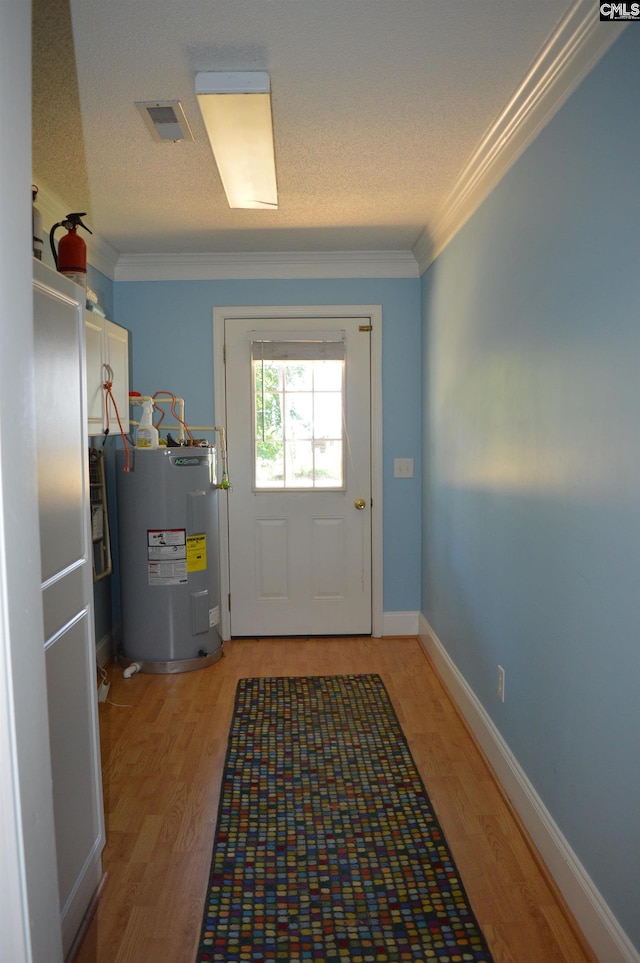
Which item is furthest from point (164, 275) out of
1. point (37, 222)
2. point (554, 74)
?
point (554, 74)

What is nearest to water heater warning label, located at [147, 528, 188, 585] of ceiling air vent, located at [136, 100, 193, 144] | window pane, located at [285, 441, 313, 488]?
window pane, located at [285, 441, 313, 488]

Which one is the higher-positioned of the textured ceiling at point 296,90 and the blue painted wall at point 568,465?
the textured ceiling at point 296,90

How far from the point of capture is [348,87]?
2.05 metres

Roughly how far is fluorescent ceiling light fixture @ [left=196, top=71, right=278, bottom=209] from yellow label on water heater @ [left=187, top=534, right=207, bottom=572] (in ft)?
5.99

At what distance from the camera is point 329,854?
82.1 inches

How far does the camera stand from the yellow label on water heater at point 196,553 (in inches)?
146

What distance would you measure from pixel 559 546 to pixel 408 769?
1.25m

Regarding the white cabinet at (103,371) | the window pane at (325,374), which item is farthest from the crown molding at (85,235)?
the window pane at (325,374)

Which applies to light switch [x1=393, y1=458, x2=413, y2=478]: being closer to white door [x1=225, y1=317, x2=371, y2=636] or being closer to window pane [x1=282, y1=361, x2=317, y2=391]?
white door [x1=225, y1=317, x2=371, y2=636]

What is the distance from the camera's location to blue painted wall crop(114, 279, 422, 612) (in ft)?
13.4

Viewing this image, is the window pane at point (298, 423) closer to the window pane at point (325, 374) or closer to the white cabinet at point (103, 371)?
the window pane at point (325, 374)

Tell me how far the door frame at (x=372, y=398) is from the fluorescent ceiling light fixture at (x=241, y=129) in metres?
1.27

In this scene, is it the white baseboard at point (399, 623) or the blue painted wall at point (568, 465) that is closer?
the blue painted wall at point (568, 465)

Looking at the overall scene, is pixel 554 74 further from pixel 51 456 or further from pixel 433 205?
pixel 51 456
